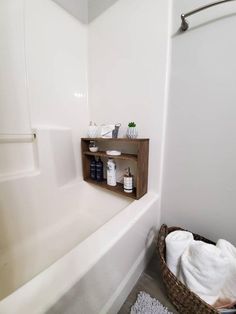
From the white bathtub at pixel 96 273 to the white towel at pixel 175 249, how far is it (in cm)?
17

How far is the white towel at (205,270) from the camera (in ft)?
2.08

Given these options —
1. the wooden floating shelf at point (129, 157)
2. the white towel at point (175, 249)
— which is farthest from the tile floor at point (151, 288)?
the wooden floating shelf at point (129, 157)

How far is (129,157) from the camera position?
1013mm

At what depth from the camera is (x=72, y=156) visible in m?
1.25

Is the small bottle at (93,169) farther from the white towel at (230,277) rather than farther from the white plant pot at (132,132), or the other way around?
the white towel at (230,277)

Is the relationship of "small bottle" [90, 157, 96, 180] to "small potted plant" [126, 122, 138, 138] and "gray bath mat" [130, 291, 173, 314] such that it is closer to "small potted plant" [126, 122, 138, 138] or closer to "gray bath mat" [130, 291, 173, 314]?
"small potted plant" [126, 122, 138, 138]

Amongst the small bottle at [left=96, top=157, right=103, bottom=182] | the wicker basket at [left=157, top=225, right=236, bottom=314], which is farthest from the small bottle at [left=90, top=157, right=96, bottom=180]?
the wicker basket at [left=157, top=225, right=236, bottom=314]

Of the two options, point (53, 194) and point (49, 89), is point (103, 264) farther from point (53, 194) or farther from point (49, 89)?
point (49, 89)

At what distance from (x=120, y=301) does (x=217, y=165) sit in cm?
92

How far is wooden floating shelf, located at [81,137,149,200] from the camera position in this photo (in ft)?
3.19

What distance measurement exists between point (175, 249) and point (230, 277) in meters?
0.26

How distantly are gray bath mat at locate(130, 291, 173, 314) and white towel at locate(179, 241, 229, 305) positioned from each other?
0.23m

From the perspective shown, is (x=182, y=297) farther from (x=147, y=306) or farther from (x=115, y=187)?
(x=115, y=187)

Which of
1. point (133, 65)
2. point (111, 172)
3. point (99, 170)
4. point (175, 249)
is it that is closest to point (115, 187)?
point (111, 172)
